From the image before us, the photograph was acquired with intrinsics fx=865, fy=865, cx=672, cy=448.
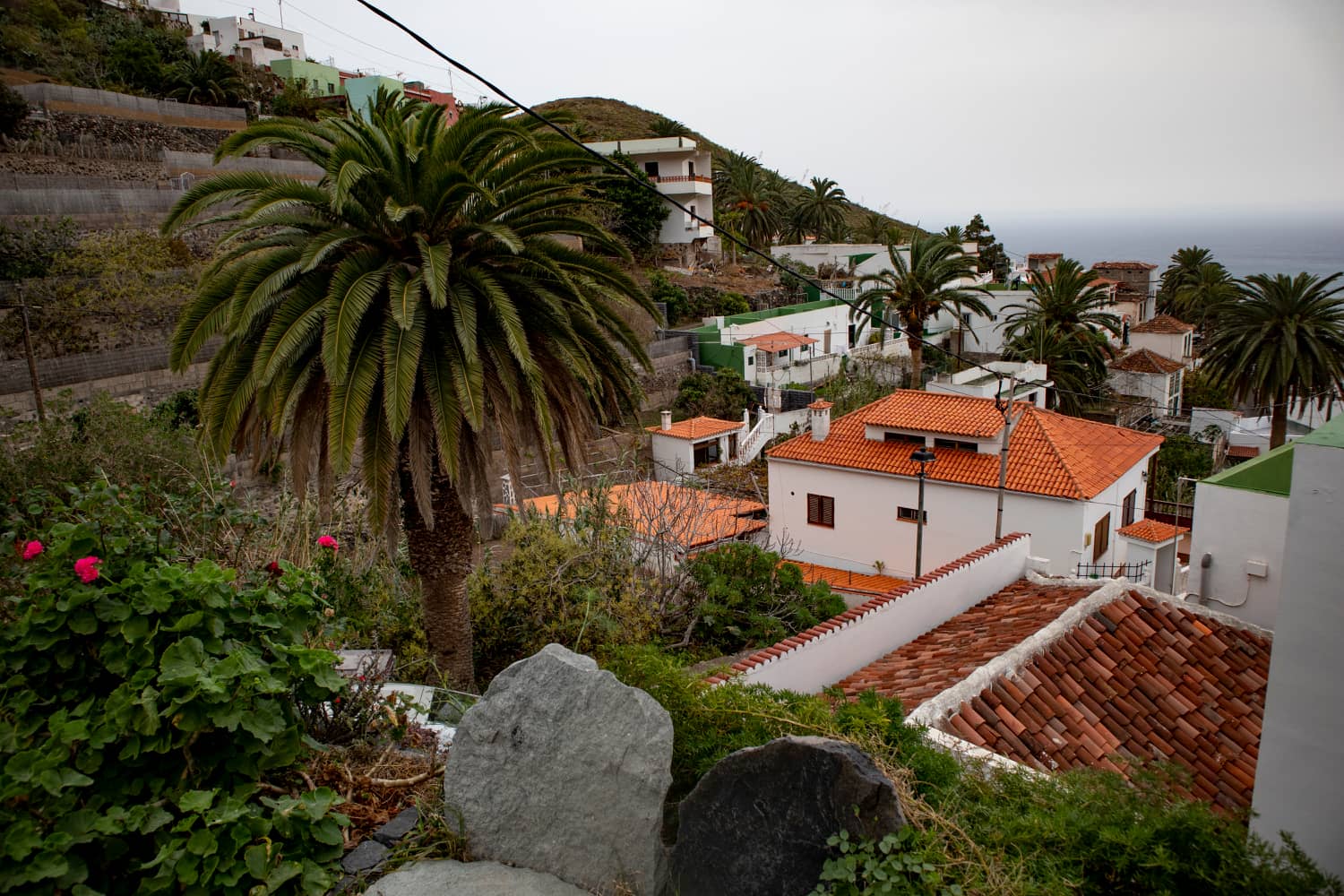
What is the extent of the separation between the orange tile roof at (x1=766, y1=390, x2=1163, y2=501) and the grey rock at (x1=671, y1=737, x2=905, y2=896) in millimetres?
16576

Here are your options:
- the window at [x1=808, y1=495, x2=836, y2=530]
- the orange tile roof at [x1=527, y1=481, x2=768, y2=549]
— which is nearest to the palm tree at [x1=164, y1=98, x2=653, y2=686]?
Result: the orange tile roof at [x1=527, y1=481, x2=768, y2=549]

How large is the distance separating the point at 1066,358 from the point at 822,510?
66.8ft

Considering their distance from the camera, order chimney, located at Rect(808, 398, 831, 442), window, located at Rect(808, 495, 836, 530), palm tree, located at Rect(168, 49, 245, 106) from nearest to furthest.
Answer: window, located at Rect(808, 495, 836, 530) → chimney, located at Rect(808, 398, 831, 442) → palm tree, located at Rect(168, 49, 245, 106)

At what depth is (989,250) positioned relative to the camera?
78000mm

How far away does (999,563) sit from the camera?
13.1m

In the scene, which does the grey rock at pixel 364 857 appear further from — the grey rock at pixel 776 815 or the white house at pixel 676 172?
the white house at pixel 676 172

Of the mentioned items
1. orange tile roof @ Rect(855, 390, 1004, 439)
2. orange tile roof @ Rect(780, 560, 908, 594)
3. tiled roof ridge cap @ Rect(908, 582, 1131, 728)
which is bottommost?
orange tile roof @ Rect(780, 560, 908, 594)

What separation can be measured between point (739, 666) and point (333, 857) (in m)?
4.84

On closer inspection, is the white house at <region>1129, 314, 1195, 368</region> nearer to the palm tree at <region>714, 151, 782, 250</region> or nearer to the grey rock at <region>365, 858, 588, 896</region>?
the palm tree at <region>714, 151, 782, 250</region>

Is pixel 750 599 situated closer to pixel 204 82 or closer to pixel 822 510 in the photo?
pixel 822 510

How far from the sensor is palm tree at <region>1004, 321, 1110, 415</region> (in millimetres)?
36906

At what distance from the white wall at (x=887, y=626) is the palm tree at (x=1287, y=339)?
2353cm

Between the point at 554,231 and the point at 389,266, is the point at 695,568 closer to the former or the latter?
the point at 554,231

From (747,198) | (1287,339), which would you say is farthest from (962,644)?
(747,198)
